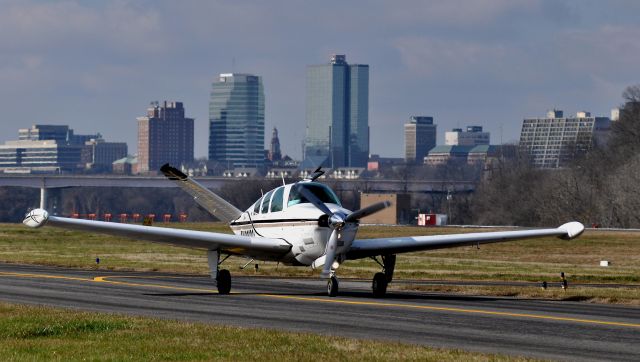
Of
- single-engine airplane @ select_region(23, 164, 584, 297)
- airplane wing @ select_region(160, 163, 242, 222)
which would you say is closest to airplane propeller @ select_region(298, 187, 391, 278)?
single-engine airplane @ select_region(23, 164, 584, 297)

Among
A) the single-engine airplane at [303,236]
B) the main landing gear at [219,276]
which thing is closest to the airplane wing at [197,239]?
the single-engine airplane at [303,236]

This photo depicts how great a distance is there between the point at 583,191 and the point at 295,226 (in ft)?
371

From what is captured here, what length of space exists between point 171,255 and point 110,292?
107 ft

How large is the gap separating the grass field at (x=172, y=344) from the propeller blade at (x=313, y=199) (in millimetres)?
8649

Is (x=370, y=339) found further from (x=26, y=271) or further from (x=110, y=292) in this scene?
(x=26, y=271)

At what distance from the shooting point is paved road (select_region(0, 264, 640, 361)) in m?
23.7

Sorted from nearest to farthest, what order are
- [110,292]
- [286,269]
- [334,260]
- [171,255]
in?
1. [334,260]
2. [110,292]
3. [286,269]
4. [171,255]

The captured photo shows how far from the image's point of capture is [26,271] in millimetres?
48469

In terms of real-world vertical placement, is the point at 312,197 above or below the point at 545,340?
above

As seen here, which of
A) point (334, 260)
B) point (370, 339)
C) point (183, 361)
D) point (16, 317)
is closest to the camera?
point (183, 361)

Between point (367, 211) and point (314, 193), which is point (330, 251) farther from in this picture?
point (314, 193)

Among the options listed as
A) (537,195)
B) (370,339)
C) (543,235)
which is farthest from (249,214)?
(537,195)

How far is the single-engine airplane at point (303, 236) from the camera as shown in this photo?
110ft

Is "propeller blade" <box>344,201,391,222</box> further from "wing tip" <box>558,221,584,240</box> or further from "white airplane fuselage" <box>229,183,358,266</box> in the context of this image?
"wing tip" <box>558,221,584,240</box>
